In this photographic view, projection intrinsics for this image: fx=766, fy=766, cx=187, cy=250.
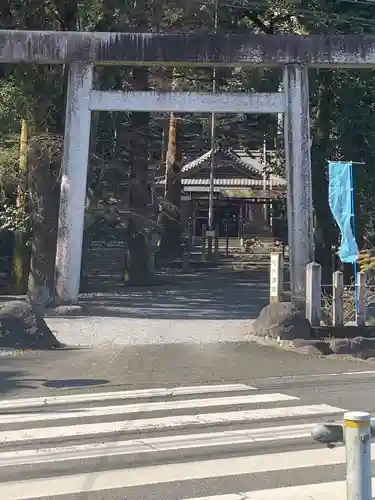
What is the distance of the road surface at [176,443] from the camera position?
5688 mm

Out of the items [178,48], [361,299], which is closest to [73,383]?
[361,299]

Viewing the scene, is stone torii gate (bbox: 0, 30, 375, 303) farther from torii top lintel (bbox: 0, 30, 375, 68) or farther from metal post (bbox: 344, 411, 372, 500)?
metal post (bbox: 344, 411, 372, 500)

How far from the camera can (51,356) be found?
39.9 ft

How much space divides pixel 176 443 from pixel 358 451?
3312mm

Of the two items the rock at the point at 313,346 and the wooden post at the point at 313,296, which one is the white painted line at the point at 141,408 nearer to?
the rock at the point at 313,346

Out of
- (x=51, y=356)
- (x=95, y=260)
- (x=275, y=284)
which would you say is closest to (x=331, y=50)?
(x=275, y=284)

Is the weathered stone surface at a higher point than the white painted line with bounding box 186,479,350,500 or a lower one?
lower

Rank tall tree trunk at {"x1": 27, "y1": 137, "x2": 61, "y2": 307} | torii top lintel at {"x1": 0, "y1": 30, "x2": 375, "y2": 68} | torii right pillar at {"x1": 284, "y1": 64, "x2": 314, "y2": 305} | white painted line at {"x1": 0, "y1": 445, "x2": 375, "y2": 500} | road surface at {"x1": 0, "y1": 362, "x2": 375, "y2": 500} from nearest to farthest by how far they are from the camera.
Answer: white painted line at {"x1": 0, "y1": 445, "x2": 375, "y2": 500} < road surface at {"x1": 0, "y1": 362, "x2": 375, "y2": 500} < torii top lintel at {"x1": 0, "y1": 30, "x2": 375, "y2": 68} < torii right pillar at {"x1": 284, "y1": 64, "x2": 314, "y2": 305} < tall tree trunk at {"x1": 27, "y1": 137, "x2": 61, "y2": 307}

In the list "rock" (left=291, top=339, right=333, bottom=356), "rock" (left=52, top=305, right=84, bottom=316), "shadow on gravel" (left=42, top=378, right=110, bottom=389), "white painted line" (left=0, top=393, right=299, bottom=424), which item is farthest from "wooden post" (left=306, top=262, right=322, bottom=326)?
"shadow on gravel" (left=42, top=378, right=110, bottom=389)

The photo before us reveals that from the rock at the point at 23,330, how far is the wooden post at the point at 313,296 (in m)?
4.82

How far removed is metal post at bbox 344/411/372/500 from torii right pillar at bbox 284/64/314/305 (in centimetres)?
1272

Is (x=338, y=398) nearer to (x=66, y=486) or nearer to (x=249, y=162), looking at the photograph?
(x=66, y=486)

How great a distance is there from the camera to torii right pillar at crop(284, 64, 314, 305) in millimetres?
16750

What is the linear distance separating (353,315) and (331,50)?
19.2 ft
